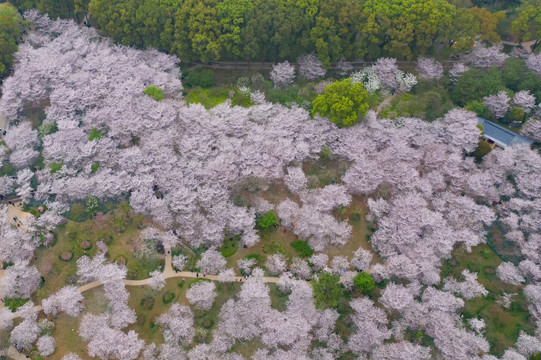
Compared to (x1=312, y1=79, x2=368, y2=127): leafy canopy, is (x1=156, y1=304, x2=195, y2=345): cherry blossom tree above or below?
below

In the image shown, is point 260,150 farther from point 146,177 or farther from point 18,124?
point 18,124

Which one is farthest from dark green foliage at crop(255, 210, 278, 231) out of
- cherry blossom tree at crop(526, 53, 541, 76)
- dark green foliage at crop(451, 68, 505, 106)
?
cherry blossom tree at crop(526, 53, 541, 76)

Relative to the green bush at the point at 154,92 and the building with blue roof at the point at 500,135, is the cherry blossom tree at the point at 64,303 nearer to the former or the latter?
the green bush at the point at 154,92

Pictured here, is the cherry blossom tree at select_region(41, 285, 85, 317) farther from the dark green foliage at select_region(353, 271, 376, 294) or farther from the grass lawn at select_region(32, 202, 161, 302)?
the dark green foliage at select_region(353, 271, 376, 294)

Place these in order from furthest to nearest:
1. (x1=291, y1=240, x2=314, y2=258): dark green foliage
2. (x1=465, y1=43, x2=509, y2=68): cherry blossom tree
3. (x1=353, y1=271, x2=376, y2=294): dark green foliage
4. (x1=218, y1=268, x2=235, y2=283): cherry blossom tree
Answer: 1. (x1=465, y1=43, x2=509, y2=68): cherry blossom tree
2. (x1=291, y1=240, x2=314, y2=258): dark green foliage
3. (x1=218, y1=268, x2=235, y2=283): cherry blossom tree
4. (x1=353, y1=271, x2=376, y2=294): dark green foliage

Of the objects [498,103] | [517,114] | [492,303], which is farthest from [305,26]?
[492,303]

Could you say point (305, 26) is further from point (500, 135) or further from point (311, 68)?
point (500, 135)
